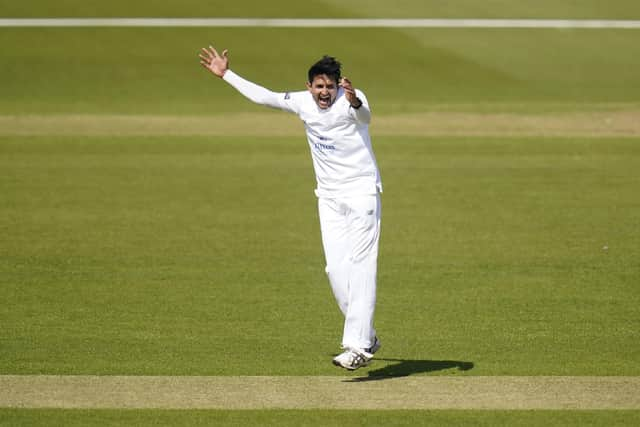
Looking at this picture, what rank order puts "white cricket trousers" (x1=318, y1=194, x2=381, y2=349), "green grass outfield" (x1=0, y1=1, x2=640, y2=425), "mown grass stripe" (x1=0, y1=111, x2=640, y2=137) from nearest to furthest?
"white cricket trousers" (x1=318, y1=194, x2=381, y2=349)
"green grass outfield" (x1=0, y1=1, x2=640, y2=425)
"mown grass stripe" (x1=0, y1=111, x2=640, y2=137)

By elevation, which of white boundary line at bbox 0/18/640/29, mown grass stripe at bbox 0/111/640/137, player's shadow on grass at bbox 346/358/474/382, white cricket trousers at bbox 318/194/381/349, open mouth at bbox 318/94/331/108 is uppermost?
white boundary line at bbox 0/18/640/29

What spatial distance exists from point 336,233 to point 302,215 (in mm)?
6962

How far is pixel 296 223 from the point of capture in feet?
49.2

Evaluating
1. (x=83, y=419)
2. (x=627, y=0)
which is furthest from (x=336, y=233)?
(x=627, y=0)

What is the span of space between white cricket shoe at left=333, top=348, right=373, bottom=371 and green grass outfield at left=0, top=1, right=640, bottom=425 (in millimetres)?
364

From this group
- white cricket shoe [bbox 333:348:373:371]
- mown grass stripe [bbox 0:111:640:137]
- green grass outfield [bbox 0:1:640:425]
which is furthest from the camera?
mown grass stripe [bbox 0:111:640:137]

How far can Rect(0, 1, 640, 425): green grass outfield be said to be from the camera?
915 cm

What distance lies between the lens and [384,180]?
58.6 feet

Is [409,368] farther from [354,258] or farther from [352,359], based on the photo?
[354,258]

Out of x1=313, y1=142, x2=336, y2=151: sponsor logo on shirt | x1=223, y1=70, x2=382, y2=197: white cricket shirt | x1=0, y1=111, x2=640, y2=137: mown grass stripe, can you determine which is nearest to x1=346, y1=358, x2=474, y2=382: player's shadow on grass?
x1=223, y1=70, x2=382, y2=197: white cricket shirt

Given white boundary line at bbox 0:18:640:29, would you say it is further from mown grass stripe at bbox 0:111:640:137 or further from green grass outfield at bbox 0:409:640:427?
green grass outfield at bbox 0:409:640:427

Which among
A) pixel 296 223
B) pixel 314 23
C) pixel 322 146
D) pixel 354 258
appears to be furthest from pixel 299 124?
pixel 354 258

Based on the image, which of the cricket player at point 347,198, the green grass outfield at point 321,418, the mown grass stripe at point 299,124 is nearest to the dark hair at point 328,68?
the cricket player at point 347,198

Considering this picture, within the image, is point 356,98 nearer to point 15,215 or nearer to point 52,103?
point 15,215
